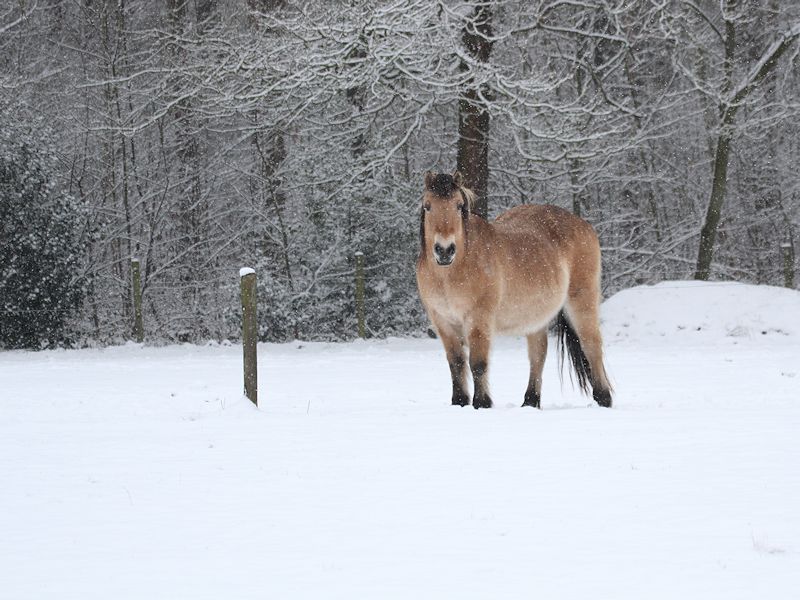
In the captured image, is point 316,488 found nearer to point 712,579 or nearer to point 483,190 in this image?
point 712,579

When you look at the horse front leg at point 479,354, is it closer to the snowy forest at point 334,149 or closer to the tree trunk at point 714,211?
the snowy forest at point 334,149

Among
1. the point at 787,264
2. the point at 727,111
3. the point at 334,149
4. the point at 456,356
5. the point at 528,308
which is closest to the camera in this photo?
the point at 456,356

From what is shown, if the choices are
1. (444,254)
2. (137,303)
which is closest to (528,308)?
(444,254)

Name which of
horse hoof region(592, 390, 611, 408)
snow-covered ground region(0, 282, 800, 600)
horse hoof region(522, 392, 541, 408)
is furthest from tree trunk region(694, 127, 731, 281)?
horse hoof region(522, 392, 541, 408)

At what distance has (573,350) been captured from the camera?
848cm

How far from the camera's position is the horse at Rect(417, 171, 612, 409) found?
7.18 m

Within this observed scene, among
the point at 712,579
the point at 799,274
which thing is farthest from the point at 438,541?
the point at 799,274

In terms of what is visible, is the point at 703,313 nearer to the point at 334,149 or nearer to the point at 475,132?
the point at 475,132

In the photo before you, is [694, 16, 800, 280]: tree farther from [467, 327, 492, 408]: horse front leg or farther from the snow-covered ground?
[467, 327, 492, 408]: horse front leg

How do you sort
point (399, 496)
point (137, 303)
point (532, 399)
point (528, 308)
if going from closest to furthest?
1. point (399, 496)
2. point (528, 308)
3. point (532, 399)
4. point (137, 303)

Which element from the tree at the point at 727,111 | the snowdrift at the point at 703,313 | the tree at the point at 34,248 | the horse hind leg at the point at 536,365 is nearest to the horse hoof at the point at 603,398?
the horse hind leg at the point at 536,365

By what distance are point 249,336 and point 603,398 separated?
3.04m

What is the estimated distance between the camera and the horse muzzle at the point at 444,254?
22.5 feet

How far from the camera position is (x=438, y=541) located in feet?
12.9
